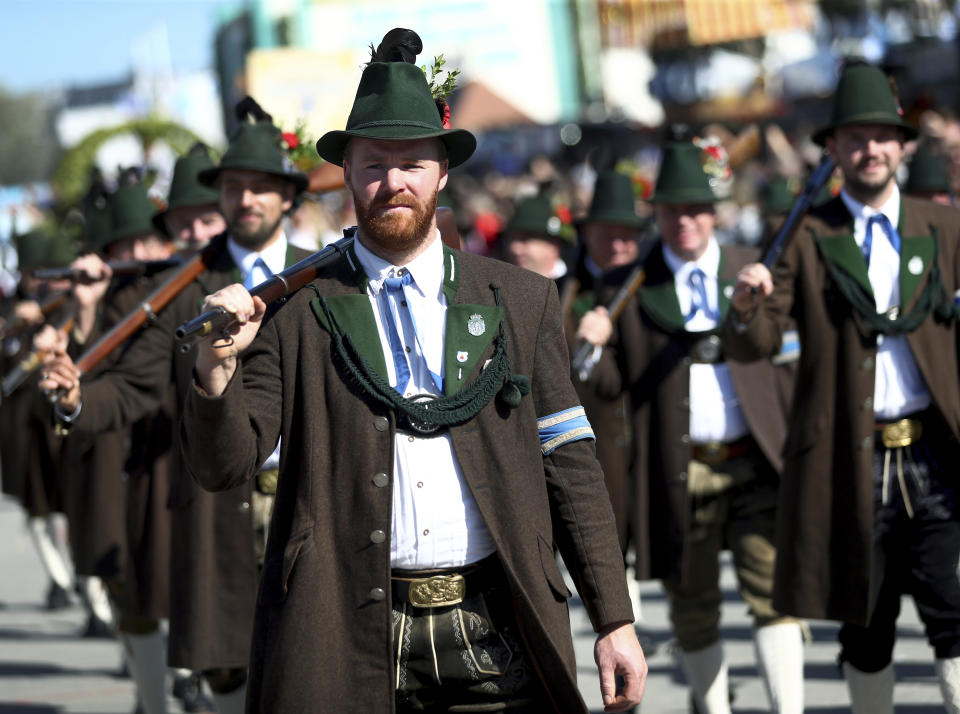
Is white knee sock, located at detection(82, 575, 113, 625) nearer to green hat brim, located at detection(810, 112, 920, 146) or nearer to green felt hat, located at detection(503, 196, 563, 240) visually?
green felt hat, located at detection(503, 196, 563, 240)

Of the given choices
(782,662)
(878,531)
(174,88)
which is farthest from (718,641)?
(174,88)

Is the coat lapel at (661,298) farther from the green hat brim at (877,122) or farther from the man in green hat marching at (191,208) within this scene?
the man in green hat marching at (191,208)

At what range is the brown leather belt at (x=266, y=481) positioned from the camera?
19.1 feet

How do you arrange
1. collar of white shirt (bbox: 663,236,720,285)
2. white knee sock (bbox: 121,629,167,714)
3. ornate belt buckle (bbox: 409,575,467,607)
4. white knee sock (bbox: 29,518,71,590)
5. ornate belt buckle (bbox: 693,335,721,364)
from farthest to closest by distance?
1. white knee sock (bbox: 29,518,71,590)
2. white knee sock (bbox: 121,629,167,714)
3. collar of white shirt (bbox: 663,236,720,285)
4. ornate belt buckle (bbox: 693,335,721,364)
5. ornate belt buckle (bbox: 409,575,467,607)

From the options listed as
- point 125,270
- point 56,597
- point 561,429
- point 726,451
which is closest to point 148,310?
point 125,270

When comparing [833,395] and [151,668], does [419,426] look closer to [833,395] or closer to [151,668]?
[833,395]

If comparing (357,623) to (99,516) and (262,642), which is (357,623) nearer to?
(262,642)

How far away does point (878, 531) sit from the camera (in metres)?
5.40

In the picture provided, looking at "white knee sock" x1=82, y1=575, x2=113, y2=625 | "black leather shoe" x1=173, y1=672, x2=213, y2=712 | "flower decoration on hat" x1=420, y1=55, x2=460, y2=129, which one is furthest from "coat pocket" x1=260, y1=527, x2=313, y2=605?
"white knee sock" x1=82, y1=575, x2=113, y2=625

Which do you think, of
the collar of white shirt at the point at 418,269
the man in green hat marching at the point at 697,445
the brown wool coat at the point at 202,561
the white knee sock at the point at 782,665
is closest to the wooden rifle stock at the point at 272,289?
the collar of white shirt at the point at 418,269

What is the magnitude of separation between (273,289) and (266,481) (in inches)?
90.8

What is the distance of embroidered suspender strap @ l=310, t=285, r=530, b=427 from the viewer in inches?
142

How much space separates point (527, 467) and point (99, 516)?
5.00m

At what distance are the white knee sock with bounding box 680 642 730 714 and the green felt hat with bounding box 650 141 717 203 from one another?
1823 mm
